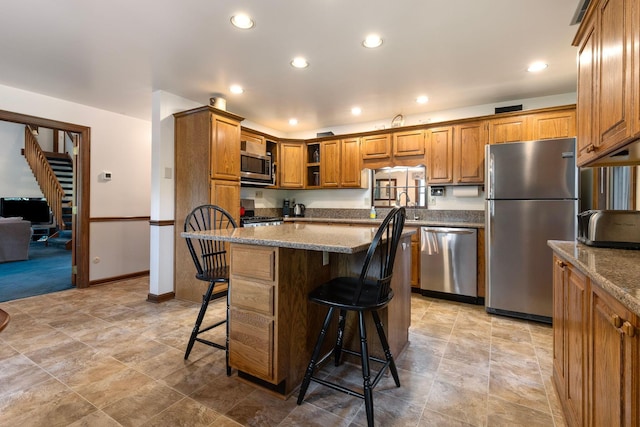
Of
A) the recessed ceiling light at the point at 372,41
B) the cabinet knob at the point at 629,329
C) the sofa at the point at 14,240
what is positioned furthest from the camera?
the sofa at the point at 14,240

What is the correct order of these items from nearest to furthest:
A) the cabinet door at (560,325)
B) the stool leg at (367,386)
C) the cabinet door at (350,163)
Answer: the stool leg at (367,386)
the cabinet door at (560,325)
the cabinet door at (350,163)

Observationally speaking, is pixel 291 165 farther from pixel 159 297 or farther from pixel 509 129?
pixel 509 129

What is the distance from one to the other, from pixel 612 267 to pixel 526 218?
204 centimetres

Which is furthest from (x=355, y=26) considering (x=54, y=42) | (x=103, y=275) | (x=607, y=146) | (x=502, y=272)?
(x=103, y=275)

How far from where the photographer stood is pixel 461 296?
3.52 meters

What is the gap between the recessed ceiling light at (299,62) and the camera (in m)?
2.77

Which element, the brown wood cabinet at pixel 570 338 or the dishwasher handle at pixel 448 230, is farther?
the dishwasher handle at pixel 448 230

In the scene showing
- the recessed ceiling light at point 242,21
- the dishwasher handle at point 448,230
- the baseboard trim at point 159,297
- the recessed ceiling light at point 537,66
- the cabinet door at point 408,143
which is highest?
the recessed ceiling light at point 537,66

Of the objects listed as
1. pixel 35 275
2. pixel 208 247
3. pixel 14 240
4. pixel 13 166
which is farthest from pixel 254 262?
pixel 13 166

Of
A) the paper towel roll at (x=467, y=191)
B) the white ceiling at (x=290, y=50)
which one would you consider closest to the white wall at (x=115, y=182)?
the white ceiling at (x=290, y=50)

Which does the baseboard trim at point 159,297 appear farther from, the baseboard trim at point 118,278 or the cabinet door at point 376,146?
the cabinet door at point 376,146

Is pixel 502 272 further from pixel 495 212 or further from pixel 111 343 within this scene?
pixel 111 343

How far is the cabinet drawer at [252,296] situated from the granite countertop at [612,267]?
1.36 meters

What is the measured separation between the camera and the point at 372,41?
2.47 meters
